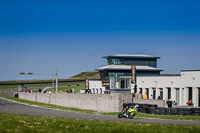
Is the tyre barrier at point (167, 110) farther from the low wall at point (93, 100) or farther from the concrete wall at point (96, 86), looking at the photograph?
the concrete wall at point (96, 86)

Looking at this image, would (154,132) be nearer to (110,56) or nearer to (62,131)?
(62,131)

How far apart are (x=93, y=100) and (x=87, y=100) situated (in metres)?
2.33

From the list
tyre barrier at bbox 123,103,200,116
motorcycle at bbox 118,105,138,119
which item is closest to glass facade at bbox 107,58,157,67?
tyre barrier at bbox 123,103,200,116

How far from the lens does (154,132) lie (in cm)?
1905

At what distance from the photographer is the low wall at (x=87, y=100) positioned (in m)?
45.3

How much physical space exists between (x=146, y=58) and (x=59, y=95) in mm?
42257

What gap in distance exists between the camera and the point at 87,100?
56000 millimetres

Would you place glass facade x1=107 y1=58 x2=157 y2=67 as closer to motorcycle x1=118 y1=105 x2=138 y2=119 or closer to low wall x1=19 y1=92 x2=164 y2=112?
low wall x1=19 y1=92 x2=164 y2=112

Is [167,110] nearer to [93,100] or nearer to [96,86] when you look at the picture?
[93,100]

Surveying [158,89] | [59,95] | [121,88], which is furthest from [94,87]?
[158,89]

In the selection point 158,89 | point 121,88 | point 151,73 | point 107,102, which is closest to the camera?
point 107,102

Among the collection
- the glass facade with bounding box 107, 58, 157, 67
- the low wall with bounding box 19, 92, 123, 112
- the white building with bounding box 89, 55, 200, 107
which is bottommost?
the low wall with bounding box 19, 92, 123, 112

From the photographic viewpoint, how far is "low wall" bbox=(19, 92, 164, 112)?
44.3m

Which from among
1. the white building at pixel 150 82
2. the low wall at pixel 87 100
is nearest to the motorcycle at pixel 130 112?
the low wall at pixel 87 100
